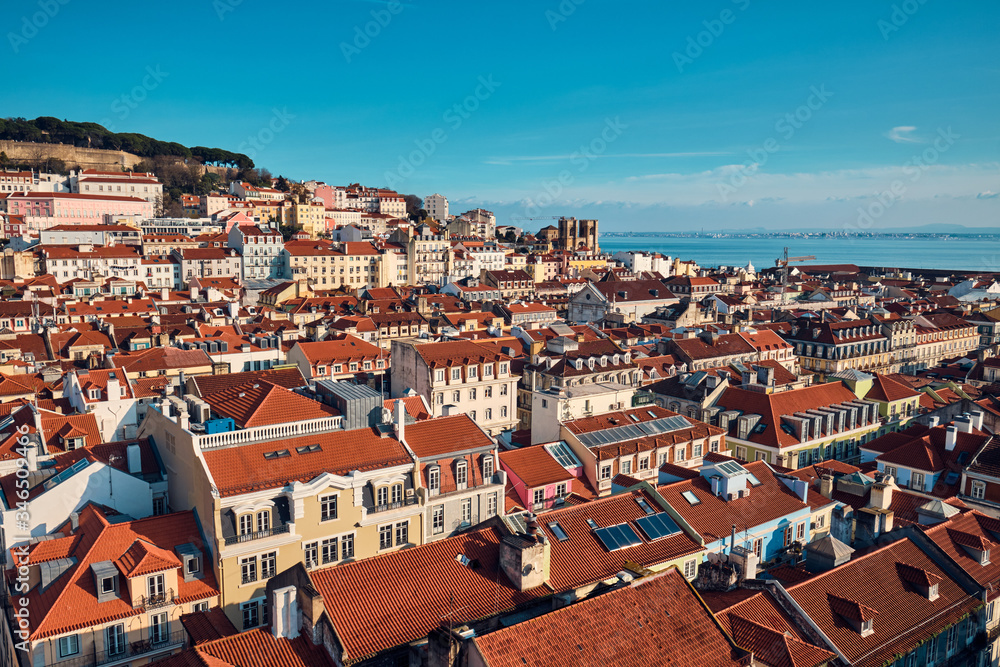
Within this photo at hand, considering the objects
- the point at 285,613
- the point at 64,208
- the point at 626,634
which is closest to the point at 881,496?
the point at 626,634

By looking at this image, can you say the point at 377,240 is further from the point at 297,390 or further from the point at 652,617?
the point at 652,617

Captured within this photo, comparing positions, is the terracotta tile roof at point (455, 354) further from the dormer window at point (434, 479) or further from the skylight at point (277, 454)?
the skylight at point (277, 454)

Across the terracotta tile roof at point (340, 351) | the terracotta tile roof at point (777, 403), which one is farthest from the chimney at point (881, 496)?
the terracotta tile roof at point (340, 351)

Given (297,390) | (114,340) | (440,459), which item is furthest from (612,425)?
(114,340)

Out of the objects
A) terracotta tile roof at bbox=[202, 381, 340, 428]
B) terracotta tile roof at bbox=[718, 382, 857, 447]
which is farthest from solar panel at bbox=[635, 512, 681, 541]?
terracotta tile roof at bbox=[718, 382, 857, 447]

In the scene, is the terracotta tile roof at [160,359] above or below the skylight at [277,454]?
below

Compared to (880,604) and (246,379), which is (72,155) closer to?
(246,379)
